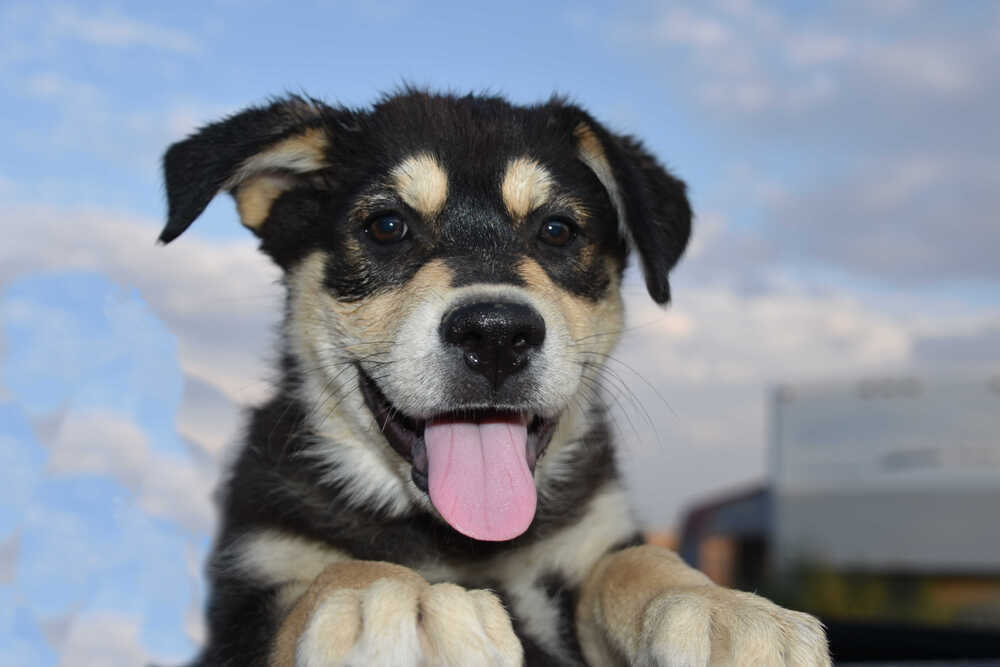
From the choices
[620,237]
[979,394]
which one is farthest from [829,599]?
[620,237]

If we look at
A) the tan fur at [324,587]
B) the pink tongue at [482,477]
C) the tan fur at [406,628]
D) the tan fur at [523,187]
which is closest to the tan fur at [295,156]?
the tan fur at [523,187]

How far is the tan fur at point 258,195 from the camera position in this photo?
15.2 ft

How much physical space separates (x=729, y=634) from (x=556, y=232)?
1971 millimetres

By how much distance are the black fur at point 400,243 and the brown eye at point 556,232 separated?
0.04 m

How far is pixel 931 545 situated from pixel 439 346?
4307 centimetres

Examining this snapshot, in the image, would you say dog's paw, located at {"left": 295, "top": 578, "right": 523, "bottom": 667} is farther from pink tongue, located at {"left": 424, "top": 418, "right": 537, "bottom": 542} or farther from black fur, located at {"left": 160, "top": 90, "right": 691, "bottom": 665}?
black fur, located at {"left": 160, "top": 90, "right": 691, "bottom": 665}

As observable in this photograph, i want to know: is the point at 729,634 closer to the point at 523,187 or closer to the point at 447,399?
the point at 447,399

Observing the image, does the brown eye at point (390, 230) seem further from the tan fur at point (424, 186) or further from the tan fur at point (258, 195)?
the tan fur at point (258, 195)

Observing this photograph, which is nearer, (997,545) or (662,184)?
(662,184)

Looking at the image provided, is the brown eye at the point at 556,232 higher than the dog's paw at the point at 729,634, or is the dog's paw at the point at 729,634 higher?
the brown eye at the point at 556,232

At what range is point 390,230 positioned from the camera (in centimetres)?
434

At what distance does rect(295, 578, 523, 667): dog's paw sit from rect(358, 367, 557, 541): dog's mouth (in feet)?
1.93

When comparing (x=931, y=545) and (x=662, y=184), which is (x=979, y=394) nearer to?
(x=931, y=545)

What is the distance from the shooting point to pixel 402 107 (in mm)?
4773
